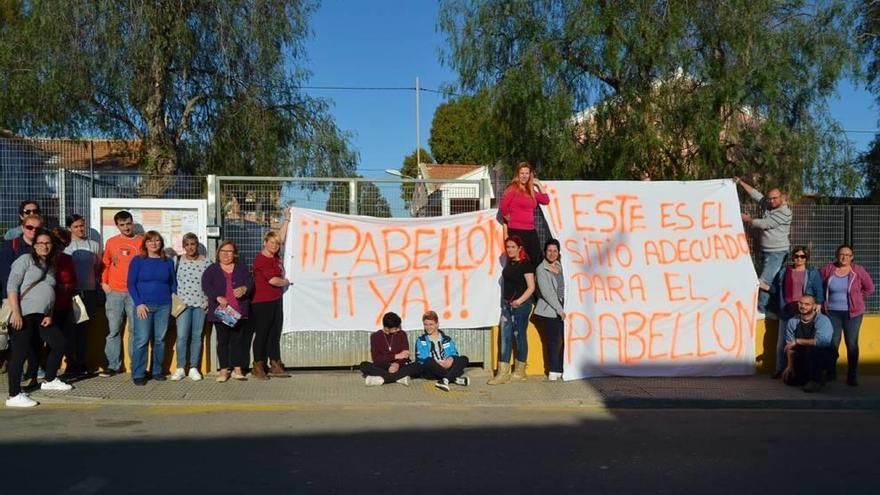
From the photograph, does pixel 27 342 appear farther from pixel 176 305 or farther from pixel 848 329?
pixel 848 329

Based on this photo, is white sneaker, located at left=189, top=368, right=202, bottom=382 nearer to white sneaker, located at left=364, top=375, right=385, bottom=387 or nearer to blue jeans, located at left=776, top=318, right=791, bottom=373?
white sneaker, located at left=364, top=375, right=385, bottom=387

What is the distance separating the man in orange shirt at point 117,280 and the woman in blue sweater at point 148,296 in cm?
25

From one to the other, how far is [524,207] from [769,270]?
334 cm

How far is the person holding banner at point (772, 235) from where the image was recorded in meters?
10.5

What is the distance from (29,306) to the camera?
27.0ft

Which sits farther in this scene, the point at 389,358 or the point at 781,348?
the point at 781,348

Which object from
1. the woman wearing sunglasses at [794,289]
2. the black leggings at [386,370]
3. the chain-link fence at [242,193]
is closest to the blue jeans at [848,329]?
the woman wearing sunglasses at [794,289]

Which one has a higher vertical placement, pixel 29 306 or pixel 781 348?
pixel 29 306

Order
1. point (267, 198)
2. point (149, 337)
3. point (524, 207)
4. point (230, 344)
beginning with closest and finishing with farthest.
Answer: point (149, 337) → point (230, 344) → point (524, 207) → point (267, 198)

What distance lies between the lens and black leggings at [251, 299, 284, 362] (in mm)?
9656

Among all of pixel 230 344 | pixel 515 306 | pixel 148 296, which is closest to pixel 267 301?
pixel 230 344

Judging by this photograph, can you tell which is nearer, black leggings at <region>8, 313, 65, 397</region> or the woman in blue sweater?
black leggings at <region>8, 313, 65, 397</region>

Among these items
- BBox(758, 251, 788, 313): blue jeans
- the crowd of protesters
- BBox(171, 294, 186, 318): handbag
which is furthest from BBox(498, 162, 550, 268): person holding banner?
BBox(171, 294, 186, 318): handbag

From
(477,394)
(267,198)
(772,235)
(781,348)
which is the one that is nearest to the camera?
(477,394)
